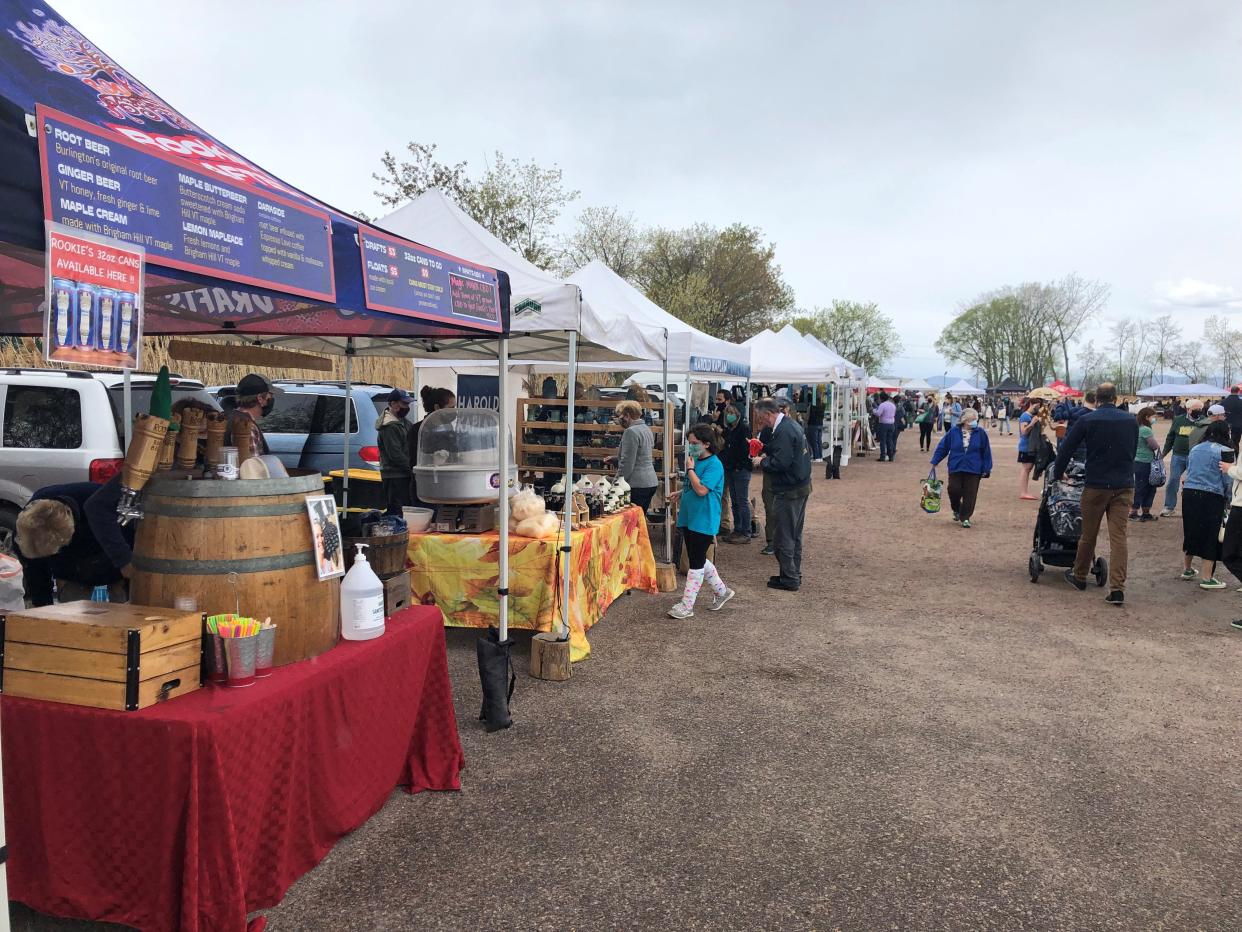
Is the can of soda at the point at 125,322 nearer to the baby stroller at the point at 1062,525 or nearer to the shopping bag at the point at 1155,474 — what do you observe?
the baby stroller at the point at 1062,525

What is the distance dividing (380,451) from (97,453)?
7.68 ft

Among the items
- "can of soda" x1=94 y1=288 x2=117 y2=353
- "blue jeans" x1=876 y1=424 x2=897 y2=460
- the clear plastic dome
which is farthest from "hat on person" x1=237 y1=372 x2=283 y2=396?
"blue jeans" x1=876 y1=424 x2=897 y2=460

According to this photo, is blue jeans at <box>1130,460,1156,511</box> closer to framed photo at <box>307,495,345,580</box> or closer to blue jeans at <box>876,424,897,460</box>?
blue jeans at <box>876,424,897,460</box>

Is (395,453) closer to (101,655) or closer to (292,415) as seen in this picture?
(292,415)

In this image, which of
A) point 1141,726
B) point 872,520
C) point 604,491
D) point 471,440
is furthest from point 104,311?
point 872,520

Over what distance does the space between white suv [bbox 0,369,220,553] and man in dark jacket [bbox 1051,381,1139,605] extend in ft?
24.5

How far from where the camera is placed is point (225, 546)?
264 centimetres

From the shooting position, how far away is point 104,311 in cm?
215

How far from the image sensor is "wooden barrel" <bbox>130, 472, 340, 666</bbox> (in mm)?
2627

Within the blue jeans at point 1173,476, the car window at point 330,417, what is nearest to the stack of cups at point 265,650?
the car window at point 330,417

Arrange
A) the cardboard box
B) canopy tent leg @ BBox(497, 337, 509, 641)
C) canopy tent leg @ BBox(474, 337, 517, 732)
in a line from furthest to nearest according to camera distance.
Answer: canopy tent leg @ BBox(497, 337, 509, 641) → canopy tent leg @ BBox(474, 337, 517, 732) → the cardboard box

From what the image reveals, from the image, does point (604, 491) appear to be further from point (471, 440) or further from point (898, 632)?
point (898, 632)

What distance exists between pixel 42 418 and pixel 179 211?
217 inches

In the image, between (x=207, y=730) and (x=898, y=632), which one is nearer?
(x=207, y=730)
